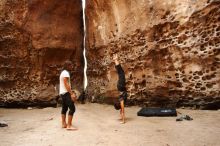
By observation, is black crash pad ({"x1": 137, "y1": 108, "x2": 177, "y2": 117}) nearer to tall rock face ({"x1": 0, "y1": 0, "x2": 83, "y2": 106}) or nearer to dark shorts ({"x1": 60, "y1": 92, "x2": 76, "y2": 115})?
dark shorts ({"x1": 60, "y1": 92, "x2": 76, "y2": 115})

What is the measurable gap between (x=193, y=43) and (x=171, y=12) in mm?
1035

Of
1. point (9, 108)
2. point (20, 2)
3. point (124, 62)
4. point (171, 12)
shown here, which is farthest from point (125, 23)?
point (9, 108)

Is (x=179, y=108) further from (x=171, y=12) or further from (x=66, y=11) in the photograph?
(x=66, y=11)

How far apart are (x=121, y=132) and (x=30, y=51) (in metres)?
5.64

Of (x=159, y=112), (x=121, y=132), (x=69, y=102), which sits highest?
(x=69, y=102)

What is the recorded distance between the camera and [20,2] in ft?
32.5

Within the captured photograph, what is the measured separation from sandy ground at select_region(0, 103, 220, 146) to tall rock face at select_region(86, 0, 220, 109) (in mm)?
688

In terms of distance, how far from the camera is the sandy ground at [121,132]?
182 inches

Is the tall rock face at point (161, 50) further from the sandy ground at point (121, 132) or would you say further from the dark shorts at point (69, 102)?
the dark shorts at point (69, 102)

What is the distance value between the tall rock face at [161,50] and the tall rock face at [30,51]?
1409mm

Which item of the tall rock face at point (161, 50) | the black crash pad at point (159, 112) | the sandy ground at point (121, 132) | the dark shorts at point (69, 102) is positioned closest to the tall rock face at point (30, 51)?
the tall rock face at point (161, 50)

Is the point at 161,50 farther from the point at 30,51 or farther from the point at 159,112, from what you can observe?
the point at 30,51

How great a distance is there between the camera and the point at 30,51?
9.97m

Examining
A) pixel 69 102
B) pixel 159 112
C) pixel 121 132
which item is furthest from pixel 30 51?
pixel 121 132
